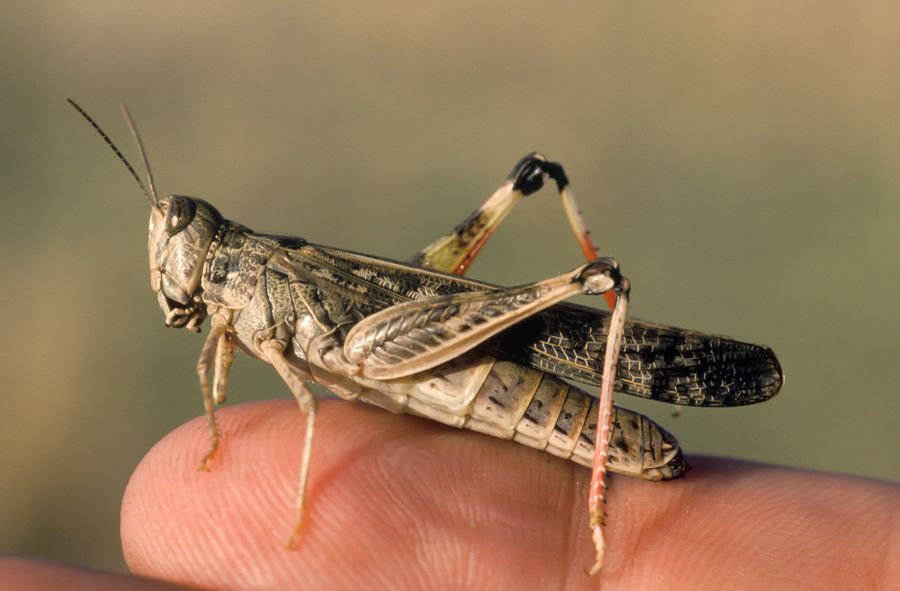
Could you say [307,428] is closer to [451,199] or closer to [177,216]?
[177,216]

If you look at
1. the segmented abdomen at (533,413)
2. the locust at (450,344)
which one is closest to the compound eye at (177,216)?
the locust at (450,344)

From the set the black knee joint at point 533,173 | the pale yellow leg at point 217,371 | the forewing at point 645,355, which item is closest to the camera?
the pale yellow leg at point 217,371

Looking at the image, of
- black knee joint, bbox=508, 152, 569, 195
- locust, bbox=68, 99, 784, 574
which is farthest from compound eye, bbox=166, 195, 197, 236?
black knee joint, bbox=508, 152, 569, 195

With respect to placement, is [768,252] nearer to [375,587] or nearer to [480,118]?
[480,118]

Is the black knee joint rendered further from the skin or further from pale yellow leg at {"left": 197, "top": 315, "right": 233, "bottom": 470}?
pale yellow leg at {"left": 197, "top": 315, "right": 233, "bottom": 470}

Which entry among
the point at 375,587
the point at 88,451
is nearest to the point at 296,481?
the point at 375,587

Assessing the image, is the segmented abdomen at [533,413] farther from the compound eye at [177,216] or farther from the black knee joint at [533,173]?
the black knee joint at [533,173]

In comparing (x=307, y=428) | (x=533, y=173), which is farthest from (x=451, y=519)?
(x=533, y=173)
